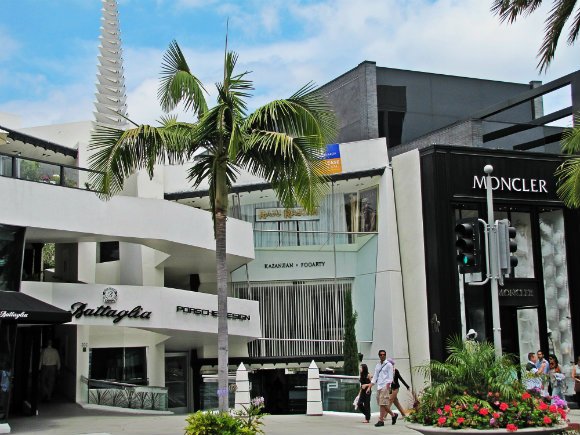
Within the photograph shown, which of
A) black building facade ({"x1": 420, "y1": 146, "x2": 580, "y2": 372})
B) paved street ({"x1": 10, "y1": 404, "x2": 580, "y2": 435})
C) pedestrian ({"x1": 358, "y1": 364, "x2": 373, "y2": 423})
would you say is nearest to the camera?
paved street ({"x1": 10, "y1": 404, "x2": 580, "y2": 435})

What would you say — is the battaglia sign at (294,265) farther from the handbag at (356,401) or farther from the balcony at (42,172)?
the balcony at (42,172)

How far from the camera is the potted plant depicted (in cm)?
1173

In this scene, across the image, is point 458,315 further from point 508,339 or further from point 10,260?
point 10,260

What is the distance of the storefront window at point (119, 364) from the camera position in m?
29.3

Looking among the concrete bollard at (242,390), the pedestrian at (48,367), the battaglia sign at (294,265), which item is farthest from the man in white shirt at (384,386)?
the battaglia sign at (294,265)

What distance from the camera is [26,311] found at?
18734 millimetres

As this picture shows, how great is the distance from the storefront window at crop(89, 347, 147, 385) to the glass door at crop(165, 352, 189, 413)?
2236 millimetres

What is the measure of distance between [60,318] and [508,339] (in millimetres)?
16522

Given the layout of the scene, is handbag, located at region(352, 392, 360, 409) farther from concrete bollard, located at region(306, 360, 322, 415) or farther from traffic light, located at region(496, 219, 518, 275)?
traffic light, located at region(496, 219, 518, 275)

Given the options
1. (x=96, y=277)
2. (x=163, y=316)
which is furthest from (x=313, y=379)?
(x=96, y=277)

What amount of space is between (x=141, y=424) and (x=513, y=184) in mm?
15722

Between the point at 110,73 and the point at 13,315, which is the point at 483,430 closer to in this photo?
the point at 13,315

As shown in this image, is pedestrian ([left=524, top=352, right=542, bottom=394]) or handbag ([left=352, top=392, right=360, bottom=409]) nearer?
pedestrian ([left=524, top=352, right=542, bottom=394])

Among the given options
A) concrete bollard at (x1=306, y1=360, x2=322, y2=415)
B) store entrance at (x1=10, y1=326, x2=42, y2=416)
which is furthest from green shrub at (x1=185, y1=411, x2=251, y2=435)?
store entrance at (x1=10, y1=326, x2=42, y2=416)
